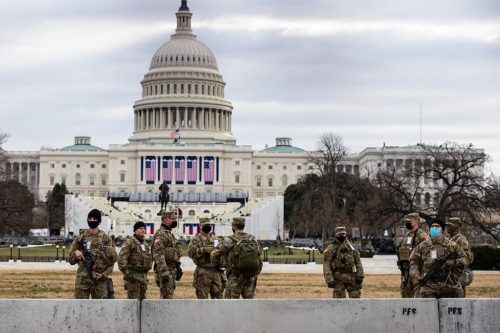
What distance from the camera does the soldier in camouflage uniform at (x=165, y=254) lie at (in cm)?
2102

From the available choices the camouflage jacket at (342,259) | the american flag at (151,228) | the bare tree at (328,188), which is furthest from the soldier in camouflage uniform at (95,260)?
the american flag at (151,228)

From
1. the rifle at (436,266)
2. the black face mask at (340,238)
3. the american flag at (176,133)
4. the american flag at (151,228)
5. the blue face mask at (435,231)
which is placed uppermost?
the american flag at (176,133)

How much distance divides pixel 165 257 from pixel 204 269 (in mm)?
941

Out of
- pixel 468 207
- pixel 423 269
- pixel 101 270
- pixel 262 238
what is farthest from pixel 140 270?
pixel 262 238

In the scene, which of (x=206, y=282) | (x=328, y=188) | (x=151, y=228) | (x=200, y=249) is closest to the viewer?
(x=200, y=249)

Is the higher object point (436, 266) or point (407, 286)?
point (436, 266)

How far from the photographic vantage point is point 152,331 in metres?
16.9

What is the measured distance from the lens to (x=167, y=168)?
A: 190 m

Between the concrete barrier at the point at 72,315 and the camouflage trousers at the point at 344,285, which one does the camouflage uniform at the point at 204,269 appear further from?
the concrete barrier at the point at 72,315

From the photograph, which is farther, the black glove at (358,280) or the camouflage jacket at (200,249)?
the camouflage jacket at (200,249)

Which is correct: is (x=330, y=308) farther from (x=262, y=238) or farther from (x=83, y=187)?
(x=83, y=187)

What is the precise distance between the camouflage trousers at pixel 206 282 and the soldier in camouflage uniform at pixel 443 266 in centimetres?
437

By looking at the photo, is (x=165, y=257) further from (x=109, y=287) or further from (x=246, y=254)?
(x=246, y=254)

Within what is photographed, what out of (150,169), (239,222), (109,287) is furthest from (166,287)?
(150,169)
